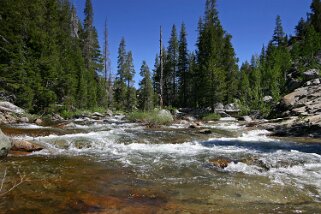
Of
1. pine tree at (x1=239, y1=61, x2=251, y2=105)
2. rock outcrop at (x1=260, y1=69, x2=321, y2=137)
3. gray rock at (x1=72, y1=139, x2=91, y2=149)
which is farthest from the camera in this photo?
pine tree at (x1=239, y1=61, x2=251, y2=105)

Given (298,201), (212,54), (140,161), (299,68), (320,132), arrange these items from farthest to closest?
(299,68) < (212,54) < (320,132) < (140,161) < (298,201)

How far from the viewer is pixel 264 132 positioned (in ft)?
59.1

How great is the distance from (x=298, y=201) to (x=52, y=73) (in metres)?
27.6

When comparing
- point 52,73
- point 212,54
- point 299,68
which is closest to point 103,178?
point 52,73

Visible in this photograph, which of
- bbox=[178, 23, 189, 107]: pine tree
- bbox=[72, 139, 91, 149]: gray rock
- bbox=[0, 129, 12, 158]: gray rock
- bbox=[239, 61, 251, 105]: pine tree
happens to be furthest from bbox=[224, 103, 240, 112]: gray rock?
bbox=[0, 129, 12, 158]: gray rock

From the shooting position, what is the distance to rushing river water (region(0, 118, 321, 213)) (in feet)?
17.3

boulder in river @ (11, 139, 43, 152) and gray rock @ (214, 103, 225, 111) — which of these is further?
gray rock @ (214, 103, 225, 111)

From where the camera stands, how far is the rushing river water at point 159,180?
526 centimetres

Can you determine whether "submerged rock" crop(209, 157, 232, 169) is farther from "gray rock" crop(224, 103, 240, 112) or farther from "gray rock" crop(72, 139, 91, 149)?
"gray rock" crop(224, 103, 240, 112)

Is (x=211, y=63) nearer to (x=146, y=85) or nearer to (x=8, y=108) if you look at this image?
(x=8, y=108)

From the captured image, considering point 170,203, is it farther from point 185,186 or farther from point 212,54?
point 212,54

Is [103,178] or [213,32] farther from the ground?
[213,32]

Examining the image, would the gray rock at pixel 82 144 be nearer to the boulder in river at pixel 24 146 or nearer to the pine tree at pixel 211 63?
the boulder in river at pixel 24 146

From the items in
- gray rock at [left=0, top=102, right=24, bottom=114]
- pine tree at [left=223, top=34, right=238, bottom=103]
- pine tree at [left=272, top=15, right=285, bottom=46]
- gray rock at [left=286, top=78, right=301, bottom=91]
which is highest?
pine tree at [left=272, top=15, right=285, bottom=46]
